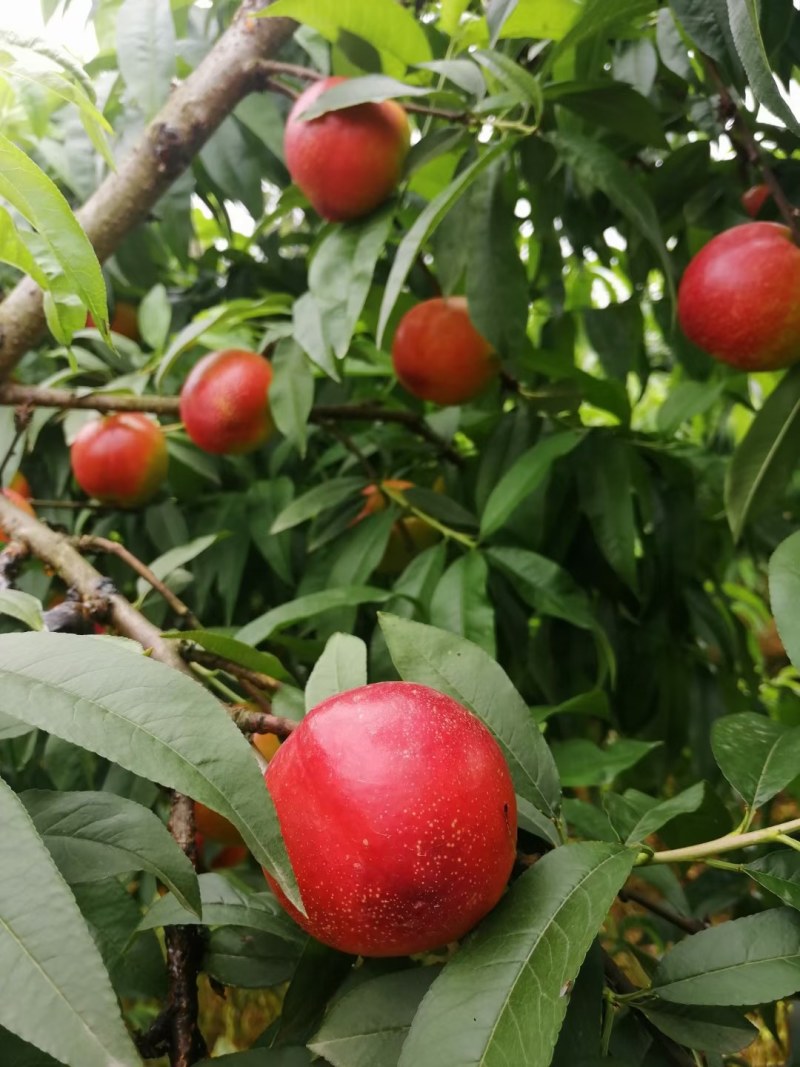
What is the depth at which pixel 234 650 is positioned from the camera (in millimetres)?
451

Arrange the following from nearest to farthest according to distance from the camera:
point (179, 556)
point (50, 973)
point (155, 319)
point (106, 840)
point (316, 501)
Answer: point (50, 973) → point (106, 840) → point (179, 556) → point (316, 501) → point (155, 319)

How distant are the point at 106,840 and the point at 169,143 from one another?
1.80 feet

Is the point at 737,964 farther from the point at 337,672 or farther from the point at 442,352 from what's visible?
the point at 442,352

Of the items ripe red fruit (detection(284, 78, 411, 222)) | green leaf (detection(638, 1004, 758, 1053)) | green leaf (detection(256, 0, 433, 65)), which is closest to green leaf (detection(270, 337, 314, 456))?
ripe red fruit (detection(284, 78, 411, 222))

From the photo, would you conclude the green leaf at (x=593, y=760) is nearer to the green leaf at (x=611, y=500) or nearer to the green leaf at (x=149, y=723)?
the green leaf at (x=611, y=500)

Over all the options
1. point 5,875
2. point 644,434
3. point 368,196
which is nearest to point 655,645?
point 644,434

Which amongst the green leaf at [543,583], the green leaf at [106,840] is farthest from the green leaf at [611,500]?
the green leaf at [106,840]

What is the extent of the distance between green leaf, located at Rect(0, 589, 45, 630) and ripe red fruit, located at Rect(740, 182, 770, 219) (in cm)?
63

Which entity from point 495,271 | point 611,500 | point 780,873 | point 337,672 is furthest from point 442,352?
point 780,873

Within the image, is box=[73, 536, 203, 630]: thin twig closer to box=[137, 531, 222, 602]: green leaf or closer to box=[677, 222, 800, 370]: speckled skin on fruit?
box=[137, 531, 222, 602]: green leaf

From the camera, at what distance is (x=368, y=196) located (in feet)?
2.07

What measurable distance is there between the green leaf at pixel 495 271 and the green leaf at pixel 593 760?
1.03 feet

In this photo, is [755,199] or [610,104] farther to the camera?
[755,199]

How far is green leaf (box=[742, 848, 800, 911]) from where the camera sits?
1.06ft
